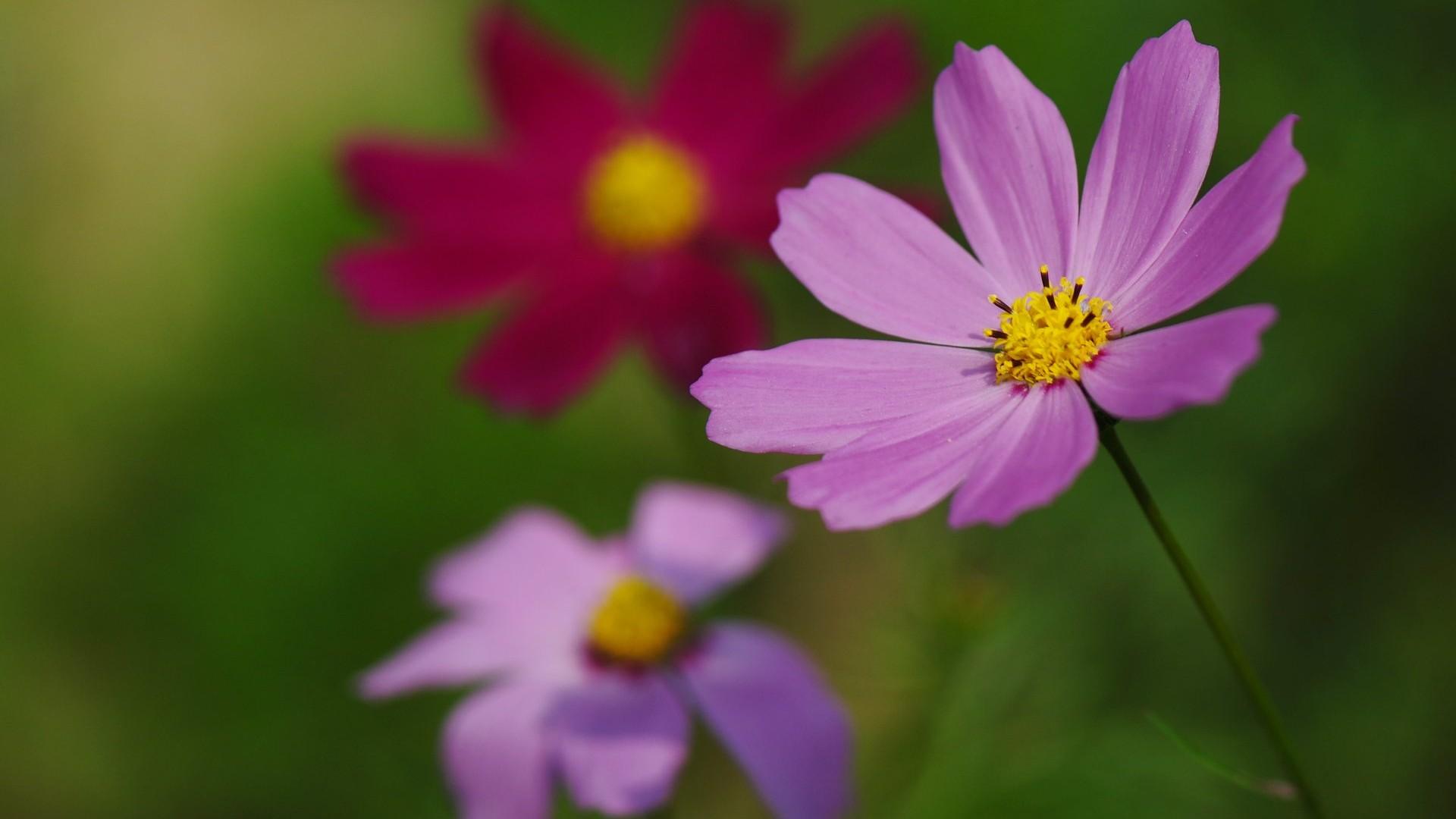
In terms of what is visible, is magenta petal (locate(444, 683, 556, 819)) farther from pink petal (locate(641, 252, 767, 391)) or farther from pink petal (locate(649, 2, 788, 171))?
pink petal (locate(649, 2, 788, 171))

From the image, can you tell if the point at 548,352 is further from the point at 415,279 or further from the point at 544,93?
the point at 544,93

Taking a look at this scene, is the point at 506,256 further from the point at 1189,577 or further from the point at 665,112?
the point at 1189,577

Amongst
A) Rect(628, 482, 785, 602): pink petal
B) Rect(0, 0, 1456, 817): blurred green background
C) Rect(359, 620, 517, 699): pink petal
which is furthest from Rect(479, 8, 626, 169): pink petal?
Rect(359, 620, 517, 699): pink petal

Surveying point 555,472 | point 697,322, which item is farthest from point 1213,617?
point 555,472

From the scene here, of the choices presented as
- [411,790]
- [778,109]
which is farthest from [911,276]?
[411,790]

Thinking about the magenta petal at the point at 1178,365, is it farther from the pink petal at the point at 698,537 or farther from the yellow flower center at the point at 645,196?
the yellow flower center at the point at 645,196
